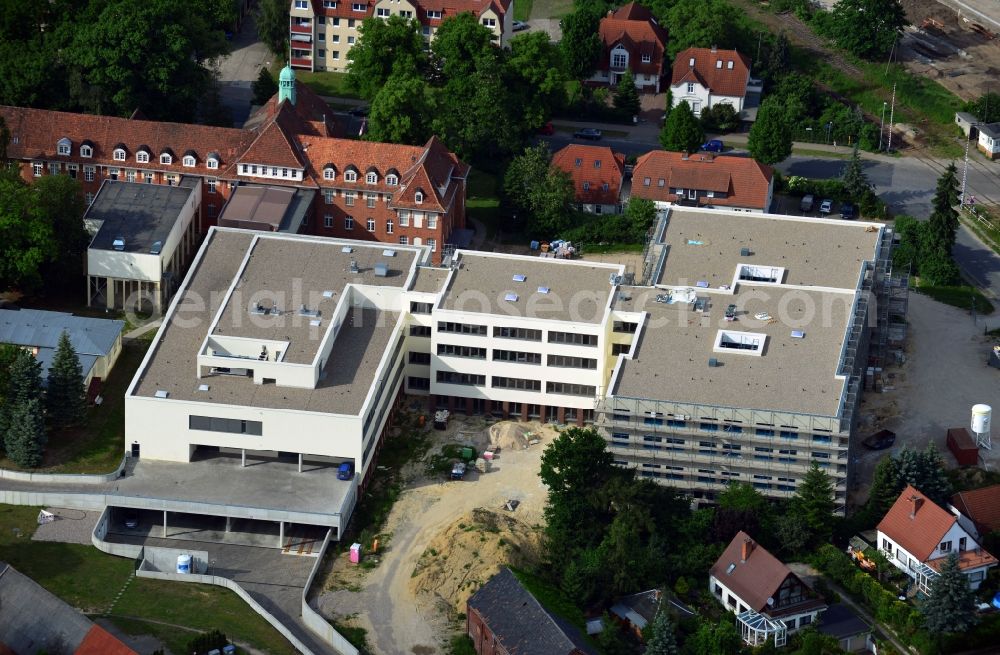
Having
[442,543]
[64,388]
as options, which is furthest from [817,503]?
[64,388]

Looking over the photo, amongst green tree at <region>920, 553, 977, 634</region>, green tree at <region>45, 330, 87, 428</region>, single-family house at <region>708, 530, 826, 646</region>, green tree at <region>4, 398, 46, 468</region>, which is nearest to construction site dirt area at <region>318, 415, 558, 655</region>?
single-family house at <region>708, 530, 826, 646</region>

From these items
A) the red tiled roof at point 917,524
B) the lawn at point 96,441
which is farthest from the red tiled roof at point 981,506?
the lawn at point 96,441

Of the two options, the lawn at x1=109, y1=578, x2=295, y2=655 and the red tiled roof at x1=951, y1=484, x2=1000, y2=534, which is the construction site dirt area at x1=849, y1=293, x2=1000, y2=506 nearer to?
the red tiled roof at x1=951, y1=484, x2=1000, y2=534

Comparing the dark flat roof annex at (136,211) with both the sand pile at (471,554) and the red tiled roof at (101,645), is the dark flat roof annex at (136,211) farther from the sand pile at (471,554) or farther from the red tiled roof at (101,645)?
the red tiled roof at (101,645)

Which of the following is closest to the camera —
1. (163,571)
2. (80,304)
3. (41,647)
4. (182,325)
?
(41,647)

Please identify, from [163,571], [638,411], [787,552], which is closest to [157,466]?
[163,571]

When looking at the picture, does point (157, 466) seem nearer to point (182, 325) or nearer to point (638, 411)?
point (182, 325)

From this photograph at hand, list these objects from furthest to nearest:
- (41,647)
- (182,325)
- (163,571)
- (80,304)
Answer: (80,304), (182,325), (163,571), (41,647)
